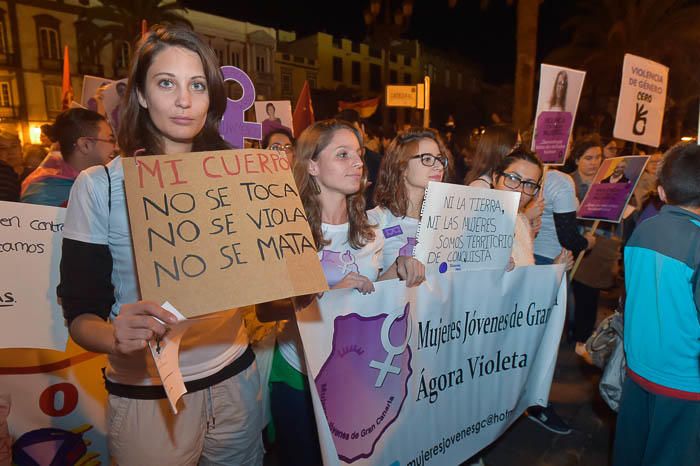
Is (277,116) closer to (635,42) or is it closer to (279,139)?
(279,139)

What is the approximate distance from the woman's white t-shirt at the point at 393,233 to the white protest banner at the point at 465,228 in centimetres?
33

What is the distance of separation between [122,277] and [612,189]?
4047 millimetres

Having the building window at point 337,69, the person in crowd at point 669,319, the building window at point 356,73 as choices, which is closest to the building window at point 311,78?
the building window at point 337,69

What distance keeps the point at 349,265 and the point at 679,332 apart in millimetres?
1582

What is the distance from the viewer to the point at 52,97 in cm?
2817

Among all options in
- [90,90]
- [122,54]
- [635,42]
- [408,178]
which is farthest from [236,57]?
[408,178]

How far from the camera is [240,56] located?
40.0m

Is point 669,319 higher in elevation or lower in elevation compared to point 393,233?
lower

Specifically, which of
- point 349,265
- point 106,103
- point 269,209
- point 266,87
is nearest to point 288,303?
point 349,265

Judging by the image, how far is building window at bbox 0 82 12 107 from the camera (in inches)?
1016

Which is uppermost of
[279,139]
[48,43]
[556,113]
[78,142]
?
[48,43]

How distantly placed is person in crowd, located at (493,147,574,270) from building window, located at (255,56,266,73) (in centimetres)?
4324

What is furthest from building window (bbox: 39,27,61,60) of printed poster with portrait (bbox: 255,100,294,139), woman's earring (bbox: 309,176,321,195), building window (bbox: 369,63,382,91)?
building window (bbox: 369,63,382,91)

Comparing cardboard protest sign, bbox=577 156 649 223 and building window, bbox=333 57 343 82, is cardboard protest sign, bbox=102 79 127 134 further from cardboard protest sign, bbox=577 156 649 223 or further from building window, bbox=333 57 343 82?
building window, bbox=333 57 343 82
